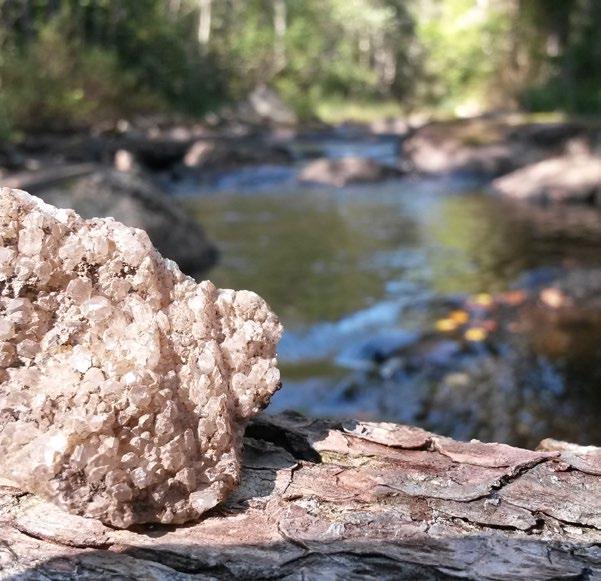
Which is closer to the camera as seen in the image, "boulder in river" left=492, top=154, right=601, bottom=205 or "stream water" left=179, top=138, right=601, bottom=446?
"stream water" left=179, top=138, right=601, bottom=446

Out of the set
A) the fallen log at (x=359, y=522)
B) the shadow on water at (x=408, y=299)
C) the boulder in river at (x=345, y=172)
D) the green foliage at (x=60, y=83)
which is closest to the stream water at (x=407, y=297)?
the shadow on water at (x=408, y=299)

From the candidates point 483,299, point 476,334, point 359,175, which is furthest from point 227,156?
point 476,334

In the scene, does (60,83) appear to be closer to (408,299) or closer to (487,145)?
(487,145)

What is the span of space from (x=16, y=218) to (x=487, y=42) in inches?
1561

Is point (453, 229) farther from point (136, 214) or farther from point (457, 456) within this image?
point (457, 456)

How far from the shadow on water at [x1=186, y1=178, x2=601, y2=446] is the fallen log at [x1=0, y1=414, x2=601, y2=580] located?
109 inches

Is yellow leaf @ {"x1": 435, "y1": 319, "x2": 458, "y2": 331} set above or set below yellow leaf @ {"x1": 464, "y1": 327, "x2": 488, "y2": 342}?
below

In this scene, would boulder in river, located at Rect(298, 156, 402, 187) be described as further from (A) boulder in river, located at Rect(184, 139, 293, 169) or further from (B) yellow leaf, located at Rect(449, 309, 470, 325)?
(B) yellow leaf, located at Rect(449, 309, 470, 325)

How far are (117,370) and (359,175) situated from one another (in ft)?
49.8

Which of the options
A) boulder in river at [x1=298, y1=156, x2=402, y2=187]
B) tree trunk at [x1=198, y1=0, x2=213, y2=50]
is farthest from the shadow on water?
tree trunk at [x1=198, y1=0, x2=213, y2=50]

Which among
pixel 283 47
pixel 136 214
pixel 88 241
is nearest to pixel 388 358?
pixel 136 214

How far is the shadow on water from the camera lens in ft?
14.6

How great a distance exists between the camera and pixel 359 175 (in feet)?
52.7

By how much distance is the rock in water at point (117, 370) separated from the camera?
1.18 metres
